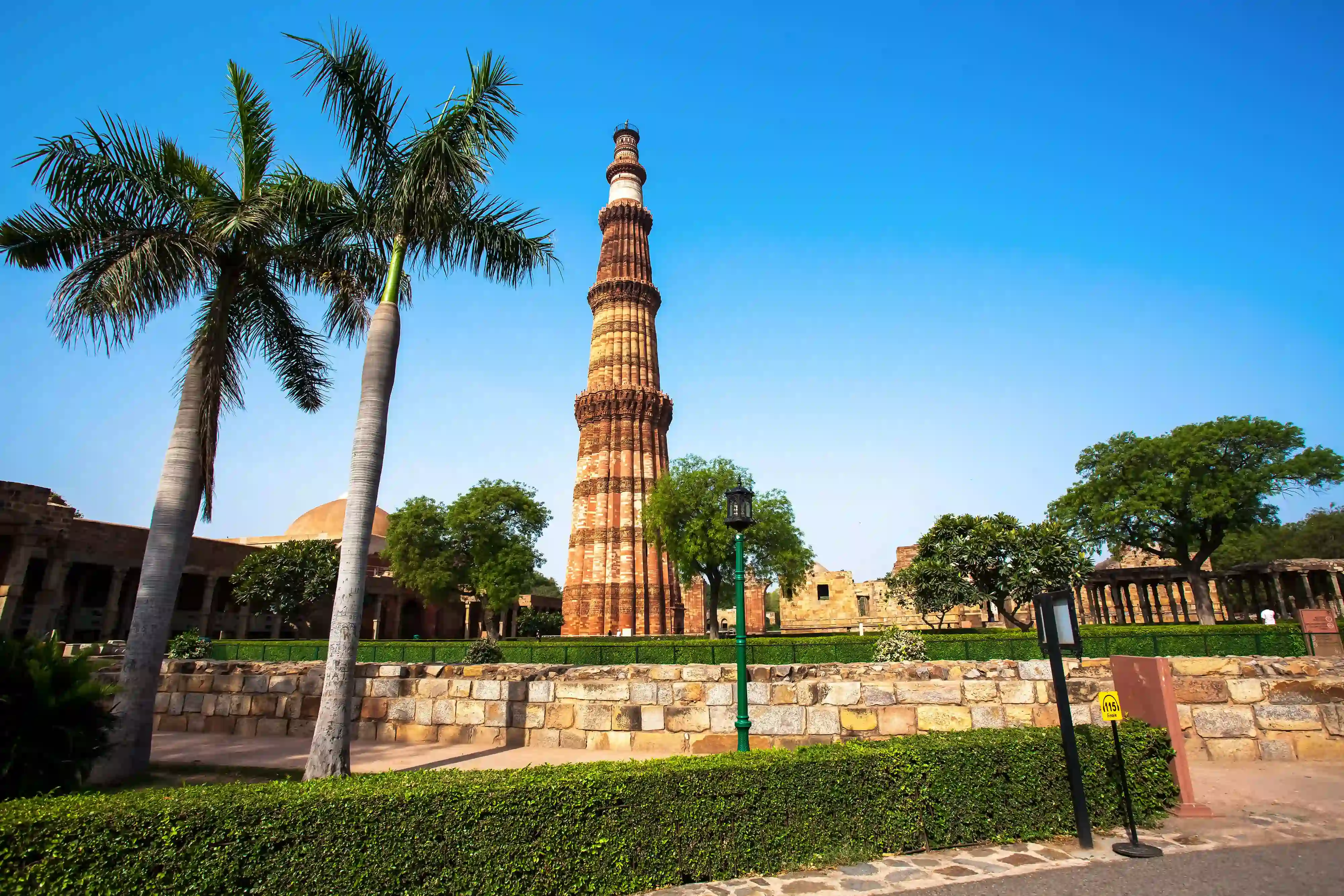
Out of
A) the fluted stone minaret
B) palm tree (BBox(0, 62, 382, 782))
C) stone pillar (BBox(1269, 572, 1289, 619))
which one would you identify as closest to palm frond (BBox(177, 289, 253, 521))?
palm tree (BBox(0, 62, 382, 782))

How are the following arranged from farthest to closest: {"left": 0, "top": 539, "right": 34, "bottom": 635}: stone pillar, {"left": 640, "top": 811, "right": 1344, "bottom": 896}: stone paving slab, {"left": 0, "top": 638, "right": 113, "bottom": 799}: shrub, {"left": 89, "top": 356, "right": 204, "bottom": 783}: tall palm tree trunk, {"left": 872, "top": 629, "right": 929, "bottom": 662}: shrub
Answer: {"left": 0, "top": 539, "right": 34, "bottom": 635}: stone pillar → {"left": 872, "top": 629, "right": 929, "bottom": 662}: shrub → {"left": 89, "top": 356, "right": 204, "bottom": 783}: tall palm tree trunk → {"left": 0, "top": 638, "right": 113, "bottom": 799}: shrub → {"left": 640, "top": 811, "right": 1344, "bottom": 896}: stone paving slab

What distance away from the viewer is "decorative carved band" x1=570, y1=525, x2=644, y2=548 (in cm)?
3644

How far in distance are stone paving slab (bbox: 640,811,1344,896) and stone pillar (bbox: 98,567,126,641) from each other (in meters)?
38.3

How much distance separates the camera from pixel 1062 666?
6.46 metres

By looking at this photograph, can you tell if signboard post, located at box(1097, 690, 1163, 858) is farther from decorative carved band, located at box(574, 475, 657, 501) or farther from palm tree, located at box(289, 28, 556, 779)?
decorative carved band, located at box(574, 475, 657, 501)

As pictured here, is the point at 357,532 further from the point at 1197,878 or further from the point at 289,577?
the point at 289,577

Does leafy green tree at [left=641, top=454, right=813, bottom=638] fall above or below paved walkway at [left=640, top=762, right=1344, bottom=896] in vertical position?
above

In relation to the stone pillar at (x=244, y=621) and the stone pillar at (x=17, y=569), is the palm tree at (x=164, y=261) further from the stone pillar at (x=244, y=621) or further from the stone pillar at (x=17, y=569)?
the stone pillar at (x=244, y=621)

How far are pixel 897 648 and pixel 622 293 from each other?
2987 cm

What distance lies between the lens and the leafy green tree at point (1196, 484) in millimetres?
33562

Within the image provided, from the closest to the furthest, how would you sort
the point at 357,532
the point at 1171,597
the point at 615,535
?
the point at 357,532 < the point at 615,535 < the point at 1171,597

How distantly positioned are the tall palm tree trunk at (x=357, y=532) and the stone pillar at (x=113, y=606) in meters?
31.9

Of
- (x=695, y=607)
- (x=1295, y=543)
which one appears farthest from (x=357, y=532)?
(x=1295, y=543)

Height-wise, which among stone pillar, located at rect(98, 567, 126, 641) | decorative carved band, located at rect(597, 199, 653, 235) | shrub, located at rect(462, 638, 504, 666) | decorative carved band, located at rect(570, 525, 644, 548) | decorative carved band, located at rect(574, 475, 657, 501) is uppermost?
decorative carved band, located at rect(597, 199, 653, 235)
